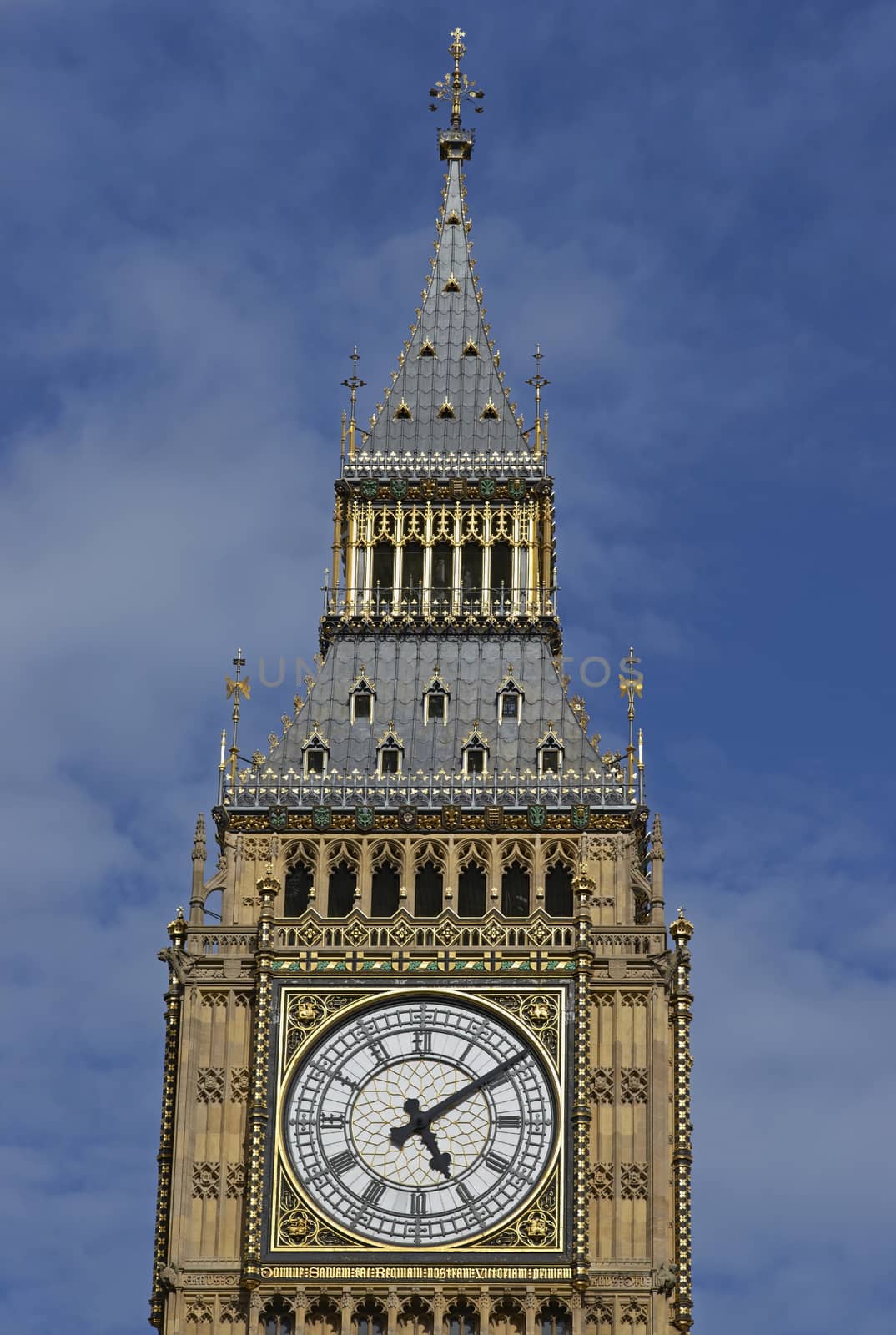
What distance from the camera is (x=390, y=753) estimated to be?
5866 centimetres

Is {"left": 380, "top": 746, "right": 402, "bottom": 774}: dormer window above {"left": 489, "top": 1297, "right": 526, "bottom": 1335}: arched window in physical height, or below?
above

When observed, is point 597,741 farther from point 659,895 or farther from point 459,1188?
point 459,1188

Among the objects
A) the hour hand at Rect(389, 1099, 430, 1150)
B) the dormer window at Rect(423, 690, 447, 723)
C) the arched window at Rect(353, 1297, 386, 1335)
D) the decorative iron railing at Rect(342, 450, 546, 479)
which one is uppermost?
the decorative iron railing at Rect(342, 450, 546, 479)

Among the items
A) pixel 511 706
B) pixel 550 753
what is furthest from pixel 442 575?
pixel 550 753

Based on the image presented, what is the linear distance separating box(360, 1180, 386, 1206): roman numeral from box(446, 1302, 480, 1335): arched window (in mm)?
1819

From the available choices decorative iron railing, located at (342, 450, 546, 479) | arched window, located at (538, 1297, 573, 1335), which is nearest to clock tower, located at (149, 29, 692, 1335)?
arched window, located at (538, 1297, 573, 1335)

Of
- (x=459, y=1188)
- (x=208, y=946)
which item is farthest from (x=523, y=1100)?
(x=208, y=946)

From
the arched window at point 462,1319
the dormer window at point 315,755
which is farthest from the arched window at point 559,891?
the arched window at point 462,1319

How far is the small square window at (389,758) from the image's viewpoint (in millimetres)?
58469

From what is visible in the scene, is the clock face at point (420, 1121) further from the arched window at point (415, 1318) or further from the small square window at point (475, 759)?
the small square window at point (475, 759)

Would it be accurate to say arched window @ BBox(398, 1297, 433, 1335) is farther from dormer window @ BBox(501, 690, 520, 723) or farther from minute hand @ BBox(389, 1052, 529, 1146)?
dormer window @ BBox(501, 690, 520, 723)

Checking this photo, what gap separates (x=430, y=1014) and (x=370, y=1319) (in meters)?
4.31

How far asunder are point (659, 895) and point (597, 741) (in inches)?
120

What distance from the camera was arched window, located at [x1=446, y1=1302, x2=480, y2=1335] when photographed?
5328cm
